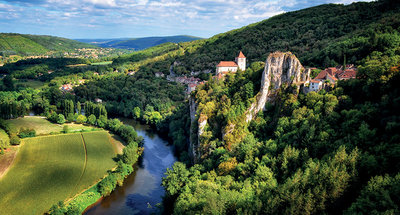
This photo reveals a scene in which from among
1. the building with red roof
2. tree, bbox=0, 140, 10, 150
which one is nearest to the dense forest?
the building with red roof

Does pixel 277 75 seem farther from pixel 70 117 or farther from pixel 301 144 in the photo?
pixel 70 117

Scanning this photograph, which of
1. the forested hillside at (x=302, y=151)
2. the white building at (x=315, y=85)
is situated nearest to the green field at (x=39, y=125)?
the forested hillside at (x=302, y=151)

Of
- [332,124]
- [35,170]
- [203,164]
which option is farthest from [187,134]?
[332,124]

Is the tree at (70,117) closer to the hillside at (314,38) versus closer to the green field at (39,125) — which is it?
the green field at (39,125)

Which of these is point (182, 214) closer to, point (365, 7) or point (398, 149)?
point (398, 149)

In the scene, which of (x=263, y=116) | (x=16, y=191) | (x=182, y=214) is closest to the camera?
(x=182, y=214)
